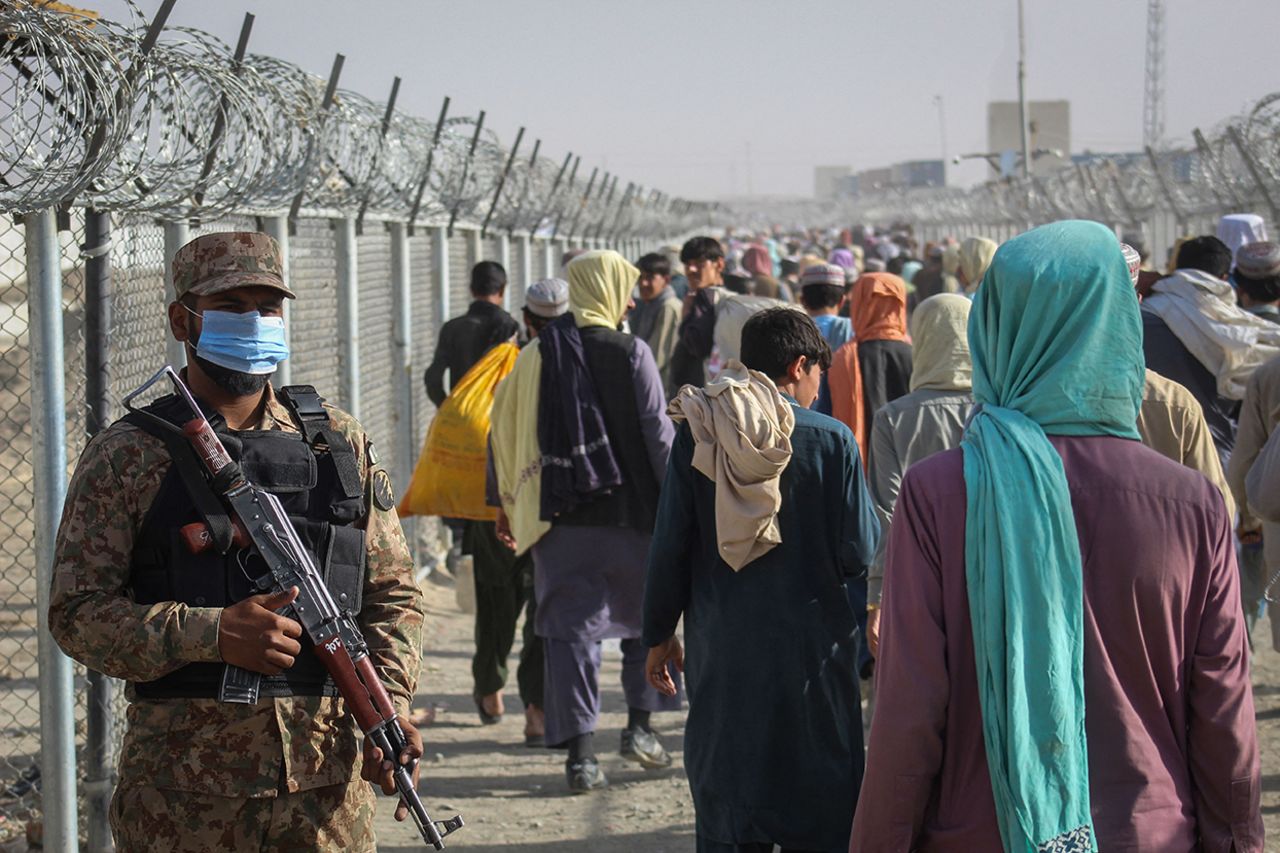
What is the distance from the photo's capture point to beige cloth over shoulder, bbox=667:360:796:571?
354 centimetres

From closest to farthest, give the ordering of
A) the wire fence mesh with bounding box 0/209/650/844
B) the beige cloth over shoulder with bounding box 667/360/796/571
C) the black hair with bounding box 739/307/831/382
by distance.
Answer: the beige cloth over shoulder with bounding box 667/360/796/571
the black hair with bounding box 739/307/831/382
the wire fence mesh with bounding box 0/209/650/844

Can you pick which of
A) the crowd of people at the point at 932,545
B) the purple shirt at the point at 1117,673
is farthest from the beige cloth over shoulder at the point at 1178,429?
the purple shirt at the point at 1117,673

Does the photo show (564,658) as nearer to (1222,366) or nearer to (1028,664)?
(1222,366)

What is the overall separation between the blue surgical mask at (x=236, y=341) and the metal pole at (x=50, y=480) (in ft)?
4.64

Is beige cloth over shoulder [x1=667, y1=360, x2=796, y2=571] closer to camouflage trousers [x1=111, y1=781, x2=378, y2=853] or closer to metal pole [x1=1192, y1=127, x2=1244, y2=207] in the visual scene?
camouflage trousers [x1=111, y1=781, x2=378, y2=853]

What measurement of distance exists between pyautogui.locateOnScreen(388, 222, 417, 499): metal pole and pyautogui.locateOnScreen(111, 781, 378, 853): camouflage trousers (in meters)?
5.98

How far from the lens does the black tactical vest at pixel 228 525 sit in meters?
2.66

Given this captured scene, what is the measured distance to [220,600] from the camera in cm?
268

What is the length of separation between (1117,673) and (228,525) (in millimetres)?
1436

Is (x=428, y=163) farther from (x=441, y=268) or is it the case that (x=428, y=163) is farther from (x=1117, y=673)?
(x=1117, y=673)

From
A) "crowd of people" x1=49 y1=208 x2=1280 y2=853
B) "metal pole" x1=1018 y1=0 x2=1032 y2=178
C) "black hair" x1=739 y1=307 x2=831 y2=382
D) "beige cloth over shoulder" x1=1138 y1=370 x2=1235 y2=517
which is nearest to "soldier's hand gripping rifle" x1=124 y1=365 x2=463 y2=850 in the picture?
"crowd of people" x1=49 y1=208 x2=1280 y2=853

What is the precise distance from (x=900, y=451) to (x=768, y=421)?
0.93 m

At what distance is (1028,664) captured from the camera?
2236mm

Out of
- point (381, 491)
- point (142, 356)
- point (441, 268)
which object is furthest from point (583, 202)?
point (381, 491)
